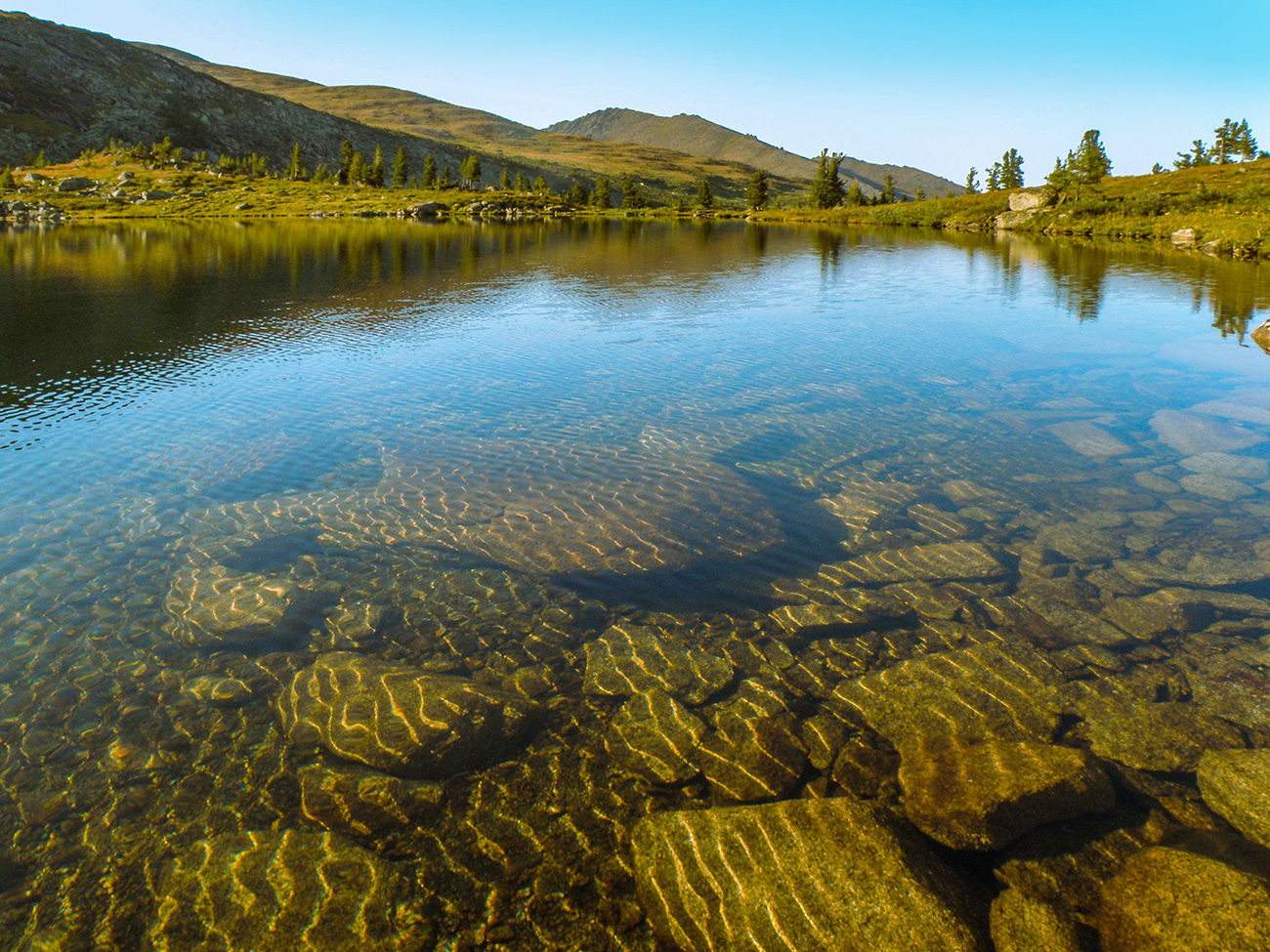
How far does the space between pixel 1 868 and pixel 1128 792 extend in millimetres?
13351

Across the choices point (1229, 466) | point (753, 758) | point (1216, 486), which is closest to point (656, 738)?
point (753, 758)

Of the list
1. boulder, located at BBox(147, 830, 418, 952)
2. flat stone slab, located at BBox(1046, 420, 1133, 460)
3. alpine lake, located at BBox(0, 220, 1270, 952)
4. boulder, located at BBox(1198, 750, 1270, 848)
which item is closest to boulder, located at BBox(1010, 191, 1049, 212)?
alpine lake, located at BBox(0, 220, 1270, 952)

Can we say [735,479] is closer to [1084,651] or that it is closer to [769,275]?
[1084,651]

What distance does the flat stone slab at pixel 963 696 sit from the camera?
32.0 feet

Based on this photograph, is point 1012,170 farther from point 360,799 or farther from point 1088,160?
point 360,799

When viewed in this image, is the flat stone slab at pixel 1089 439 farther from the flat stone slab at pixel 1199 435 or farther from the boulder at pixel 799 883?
the boulder at pixel 799 883

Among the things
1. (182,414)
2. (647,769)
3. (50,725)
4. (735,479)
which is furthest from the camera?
(182,414)

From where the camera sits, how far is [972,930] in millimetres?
6414

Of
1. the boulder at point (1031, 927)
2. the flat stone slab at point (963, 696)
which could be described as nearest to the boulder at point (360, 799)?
the flat stone slab at point (963, 696)

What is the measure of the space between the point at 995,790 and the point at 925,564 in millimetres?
6650

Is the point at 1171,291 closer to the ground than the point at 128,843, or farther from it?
farther from it

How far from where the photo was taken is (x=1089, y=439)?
21.8 m

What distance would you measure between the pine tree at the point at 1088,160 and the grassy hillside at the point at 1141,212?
3283mm

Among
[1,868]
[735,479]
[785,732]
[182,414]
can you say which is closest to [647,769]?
[785,732]
